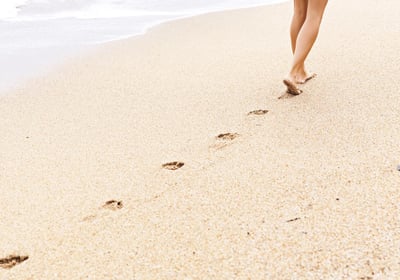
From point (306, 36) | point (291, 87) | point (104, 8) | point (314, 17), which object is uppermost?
point (314, 17)

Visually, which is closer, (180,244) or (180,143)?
(180,244)

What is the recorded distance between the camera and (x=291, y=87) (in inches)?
136

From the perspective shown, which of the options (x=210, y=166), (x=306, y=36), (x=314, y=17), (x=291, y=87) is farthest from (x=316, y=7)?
(x=210, y=166)

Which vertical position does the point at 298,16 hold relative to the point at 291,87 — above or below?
above

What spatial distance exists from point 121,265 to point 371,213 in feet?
2.96

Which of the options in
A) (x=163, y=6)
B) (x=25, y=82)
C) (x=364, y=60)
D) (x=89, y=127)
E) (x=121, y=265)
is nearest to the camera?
(x=121, y=265)

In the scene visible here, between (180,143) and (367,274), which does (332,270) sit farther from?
(180,143)

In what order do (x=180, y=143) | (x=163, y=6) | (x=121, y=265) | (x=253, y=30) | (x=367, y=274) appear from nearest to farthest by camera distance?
1. (x=367, y=274)
2. (x=121, y=265)
3. (x=180, y=143)
4. (x=253, y=30)
5. (x=163, y=6)

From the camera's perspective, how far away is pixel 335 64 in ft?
13.2

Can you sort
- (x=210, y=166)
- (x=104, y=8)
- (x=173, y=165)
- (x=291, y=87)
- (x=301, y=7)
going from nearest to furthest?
1. (x=210, y=166)
2. (x=173, y=165)
3. (x=291, y=87)
4. (x=301, y=7)
5. (x=104, y=8)

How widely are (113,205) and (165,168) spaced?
409 mm

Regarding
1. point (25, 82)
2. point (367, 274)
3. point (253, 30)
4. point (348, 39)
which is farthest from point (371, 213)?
point (253, 30)

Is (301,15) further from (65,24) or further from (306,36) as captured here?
(65,24)

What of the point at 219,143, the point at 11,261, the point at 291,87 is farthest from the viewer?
the point at 291,87
